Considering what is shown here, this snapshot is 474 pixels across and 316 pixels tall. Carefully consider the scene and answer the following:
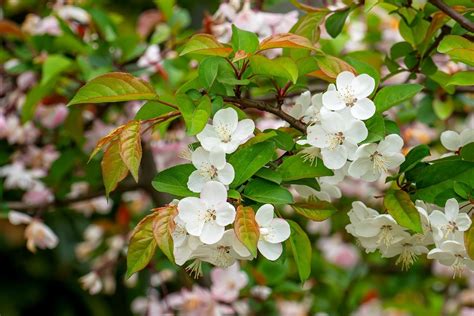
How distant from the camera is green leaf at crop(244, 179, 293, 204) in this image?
2.88ft

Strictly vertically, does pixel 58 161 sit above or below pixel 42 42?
below

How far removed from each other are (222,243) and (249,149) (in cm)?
12

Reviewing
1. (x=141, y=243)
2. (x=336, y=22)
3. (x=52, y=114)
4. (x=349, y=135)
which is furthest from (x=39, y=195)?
(x=349, y=135)

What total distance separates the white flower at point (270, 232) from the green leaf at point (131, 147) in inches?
5.9

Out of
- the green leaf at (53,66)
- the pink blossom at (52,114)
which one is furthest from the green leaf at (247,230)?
the pink blossom at (52,114)

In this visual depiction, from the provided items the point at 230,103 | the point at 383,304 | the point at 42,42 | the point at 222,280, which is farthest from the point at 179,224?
the point at 383,304

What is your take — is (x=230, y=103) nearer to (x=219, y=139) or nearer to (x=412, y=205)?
(x=219, y=139)

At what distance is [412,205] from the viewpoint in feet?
3.02

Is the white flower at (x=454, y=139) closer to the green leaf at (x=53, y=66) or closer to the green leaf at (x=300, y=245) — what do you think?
the green leaf at (x=300, y=245)

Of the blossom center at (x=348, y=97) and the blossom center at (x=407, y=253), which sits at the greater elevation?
the blossom center at (x=348, y=97)

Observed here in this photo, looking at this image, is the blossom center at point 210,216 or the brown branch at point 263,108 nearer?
the blossom center at point 210,216

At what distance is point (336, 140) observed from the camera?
897 millimetres

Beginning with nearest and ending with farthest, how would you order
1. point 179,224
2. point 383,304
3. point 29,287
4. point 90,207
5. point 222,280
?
1. point 179,224
2. point 222,280
3. point 90,207
4. point 383,304
5. point 29,287

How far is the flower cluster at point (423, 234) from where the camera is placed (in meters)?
0.91
